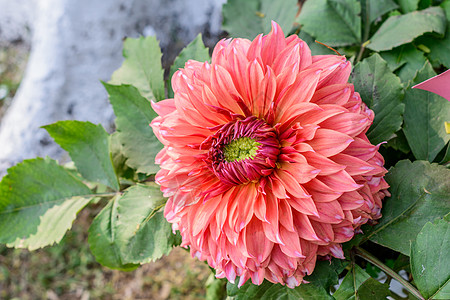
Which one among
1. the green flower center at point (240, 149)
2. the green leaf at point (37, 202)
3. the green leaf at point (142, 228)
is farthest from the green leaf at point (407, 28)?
the green leaf at point (37, 202)

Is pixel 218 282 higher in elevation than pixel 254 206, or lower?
lower

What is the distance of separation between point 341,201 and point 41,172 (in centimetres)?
47

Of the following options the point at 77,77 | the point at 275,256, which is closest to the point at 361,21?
the point at 275,256

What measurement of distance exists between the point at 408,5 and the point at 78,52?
2.91 feet

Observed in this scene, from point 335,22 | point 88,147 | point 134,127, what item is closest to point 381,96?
point 335,22

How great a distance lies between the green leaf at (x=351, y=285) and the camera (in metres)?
0.41

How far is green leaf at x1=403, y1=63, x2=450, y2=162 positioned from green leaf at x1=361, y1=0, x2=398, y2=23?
0.47 feet

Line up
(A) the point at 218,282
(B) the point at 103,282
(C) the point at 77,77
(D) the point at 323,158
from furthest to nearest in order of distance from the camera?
1. (B) the point at 103,282
2. (C) the point at 77,77
3. (A) the point at 218,282
4. (D) the point at 323,158

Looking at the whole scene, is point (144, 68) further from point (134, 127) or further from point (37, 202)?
point (37, 202)

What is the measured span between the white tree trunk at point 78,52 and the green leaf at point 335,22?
56 centimetres

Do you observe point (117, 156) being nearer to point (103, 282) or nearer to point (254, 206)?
point (254, 206)

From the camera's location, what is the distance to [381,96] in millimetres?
441

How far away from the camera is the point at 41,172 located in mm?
605

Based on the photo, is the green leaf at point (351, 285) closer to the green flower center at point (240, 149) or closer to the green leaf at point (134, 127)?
the green flower center at point (240, 149)
